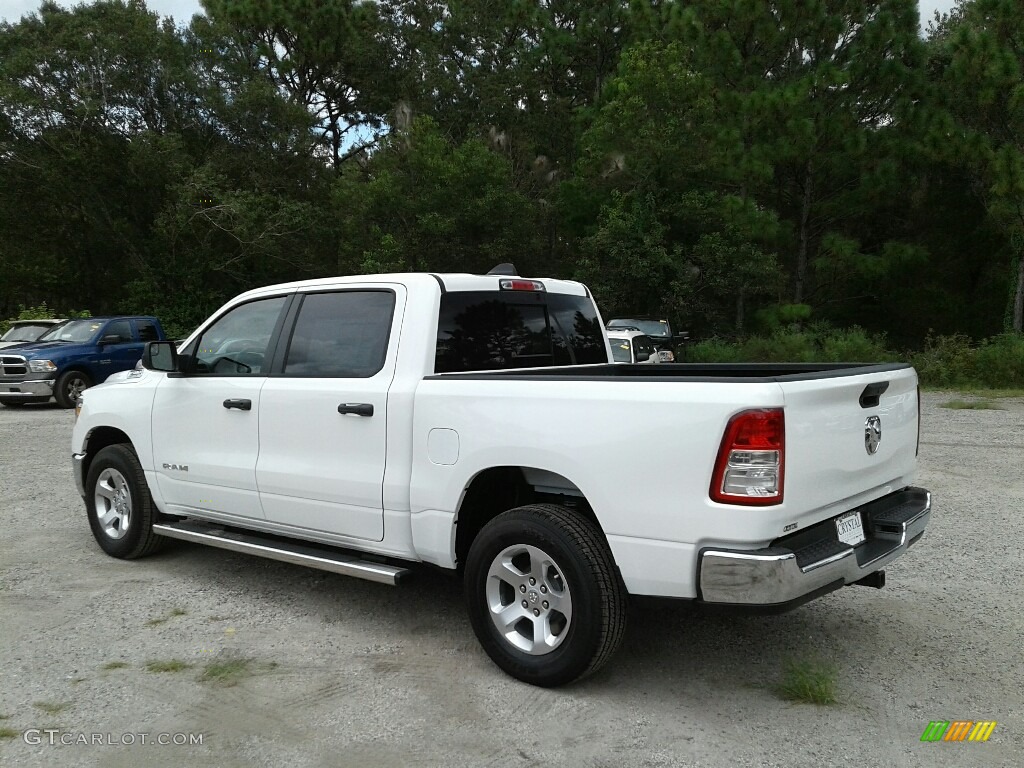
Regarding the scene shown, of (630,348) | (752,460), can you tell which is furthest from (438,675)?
(630,348)

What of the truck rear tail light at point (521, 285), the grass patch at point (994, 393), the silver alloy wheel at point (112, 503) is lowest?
the grass patch at point (994, 393)

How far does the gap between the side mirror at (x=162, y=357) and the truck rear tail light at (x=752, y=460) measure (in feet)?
11.8

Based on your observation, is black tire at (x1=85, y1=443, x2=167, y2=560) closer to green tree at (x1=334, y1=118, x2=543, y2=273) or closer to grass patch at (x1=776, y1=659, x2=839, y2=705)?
grass patch at (x1=776, y1=659, x2=839, y2=705)

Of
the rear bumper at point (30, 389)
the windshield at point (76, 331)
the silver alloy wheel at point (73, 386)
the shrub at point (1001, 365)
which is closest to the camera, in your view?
Result: the rear bumper at point (30, 389)

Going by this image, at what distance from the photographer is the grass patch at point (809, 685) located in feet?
12.2

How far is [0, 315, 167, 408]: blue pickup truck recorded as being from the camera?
16.0 m

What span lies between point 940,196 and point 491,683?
28.8 metres

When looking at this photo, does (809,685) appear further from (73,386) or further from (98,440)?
(73,386)

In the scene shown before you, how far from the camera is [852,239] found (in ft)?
84.7

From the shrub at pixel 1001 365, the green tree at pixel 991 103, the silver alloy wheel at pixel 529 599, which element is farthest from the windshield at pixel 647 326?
the silver alloy wheel at pixel 529 599

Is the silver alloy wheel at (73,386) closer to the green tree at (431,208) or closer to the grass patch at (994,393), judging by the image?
the green tree at (431,208)

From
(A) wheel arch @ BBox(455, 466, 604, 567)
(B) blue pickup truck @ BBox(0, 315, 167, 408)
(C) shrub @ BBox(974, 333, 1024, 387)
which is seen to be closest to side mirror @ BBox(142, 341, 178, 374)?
(A) wheel arch @ BBox(455, 466, 604, 567)

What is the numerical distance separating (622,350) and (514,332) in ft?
40.1

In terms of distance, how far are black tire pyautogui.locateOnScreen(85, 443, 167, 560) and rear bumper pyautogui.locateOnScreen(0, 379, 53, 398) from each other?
11.4 metres
